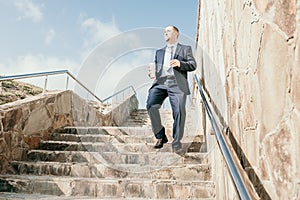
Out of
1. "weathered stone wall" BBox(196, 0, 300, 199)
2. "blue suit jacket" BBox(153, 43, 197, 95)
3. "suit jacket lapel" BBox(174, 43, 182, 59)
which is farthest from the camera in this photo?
"suit jacket lapel" BBox(174, 43, 182, 59)

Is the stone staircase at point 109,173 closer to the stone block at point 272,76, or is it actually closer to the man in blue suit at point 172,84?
the man in blue suit at point 172,84

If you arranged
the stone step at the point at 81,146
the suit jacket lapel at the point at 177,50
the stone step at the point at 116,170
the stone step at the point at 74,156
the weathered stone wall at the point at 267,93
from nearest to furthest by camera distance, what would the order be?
1. the weathered stone wall at the point at 267,93
2. the stone step at the point at 116,170
3. the stone step at the point at 74,156
4. the suit jacket lapel at the point at 177,50
5. the stone step at the point at 81,146

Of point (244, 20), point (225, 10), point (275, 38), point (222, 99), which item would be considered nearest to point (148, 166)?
point (222, 99)

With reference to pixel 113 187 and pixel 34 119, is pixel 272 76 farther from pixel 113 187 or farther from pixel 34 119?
pixel 34 119

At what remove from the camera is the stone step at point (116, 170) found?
283 cm

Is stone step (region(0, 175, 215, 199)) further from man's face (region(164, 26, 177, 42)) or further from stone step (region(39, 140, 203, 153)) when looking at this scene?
man's face (region(164, 26, 177, 42))

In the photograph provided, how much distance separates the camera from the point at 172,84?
327cm

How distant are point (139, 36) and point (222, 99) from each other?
2737 millimetres

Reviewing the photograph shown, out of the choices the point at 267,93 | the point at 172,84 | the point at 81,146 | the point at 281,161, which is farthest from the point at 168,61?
→ the point at 281,161

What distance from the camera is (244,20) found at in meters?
1.42

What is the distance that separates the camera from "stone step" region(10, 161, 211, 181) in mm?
2834

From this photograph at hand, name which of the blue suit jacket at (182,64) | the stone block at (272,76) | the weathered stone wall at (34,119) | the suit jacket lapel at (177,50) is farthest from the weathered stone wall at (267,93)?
the weathered stone wall at (34,119)

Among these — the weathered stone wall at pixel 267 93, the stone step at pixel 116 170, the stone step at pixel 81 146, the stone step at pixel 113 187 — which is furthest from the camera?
the stone step at pixel 81 146

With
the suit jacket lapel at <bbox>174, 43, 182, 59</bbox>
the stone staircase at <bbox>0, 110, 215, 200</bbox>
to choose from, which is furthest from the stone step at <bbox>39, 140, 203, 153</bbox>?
the suit jacket lapel at <bbox>174, 43, 182, 59</bbox>
